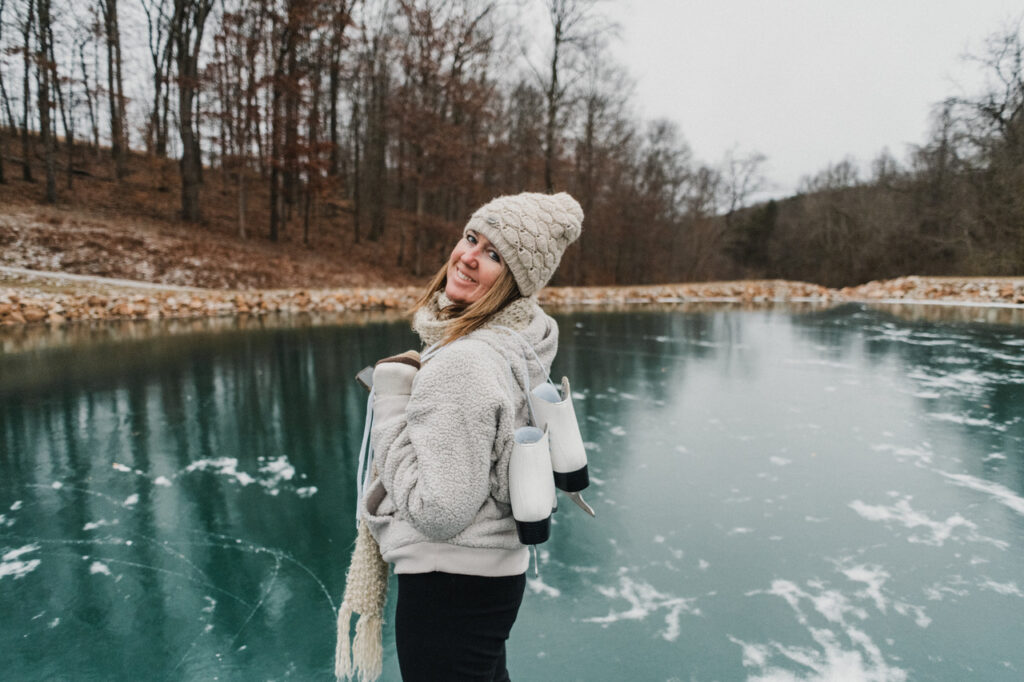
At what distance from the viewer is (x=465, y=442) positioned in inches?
42.5

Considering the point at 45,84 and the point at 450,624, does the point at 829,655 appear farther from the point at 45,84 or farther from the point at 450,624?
the point at 45,84

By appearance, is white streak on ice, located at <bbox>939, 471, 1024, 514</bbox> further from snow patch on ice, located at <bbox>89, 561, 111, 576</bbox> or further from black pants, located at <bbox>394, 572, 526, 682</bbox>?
snow patch on ice, located at <bbox>89, 561, 111, 576</bbox>

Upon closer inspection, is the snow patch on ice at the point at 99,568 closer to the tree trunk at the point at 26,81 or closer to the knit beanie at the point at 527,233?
the knit beanie at the point at 527,233

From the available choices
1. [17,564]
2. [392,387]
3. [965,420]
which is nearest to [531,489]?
[392,387]

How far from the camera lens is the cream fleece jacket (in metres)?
1.07

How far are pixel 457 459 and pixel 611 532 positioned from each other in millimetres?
2448

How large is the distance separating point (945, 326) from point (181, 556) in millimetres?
14179

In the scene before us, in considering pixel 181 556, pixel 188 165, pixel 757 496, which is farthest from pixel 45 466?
pixel 188 165

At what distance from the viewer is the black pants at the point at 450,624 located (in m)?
1.19

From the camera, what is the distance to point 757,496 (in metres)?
3.68

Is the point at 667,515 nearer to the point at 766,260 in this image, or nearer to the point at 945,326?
the point at 945,326

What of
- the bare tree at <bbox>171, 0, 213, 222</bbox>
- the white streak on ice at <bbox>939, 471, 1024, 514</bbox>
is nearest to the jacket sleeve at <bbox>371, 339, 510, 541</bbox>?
the white streak on ice at <bbox>939, 471, 1024, 514</bbox>

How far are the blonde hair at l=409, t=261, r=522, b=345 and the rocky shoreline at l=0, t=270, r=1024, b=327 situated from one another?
12.3 meters

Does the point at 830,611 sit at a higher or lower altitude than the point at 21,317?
lower
